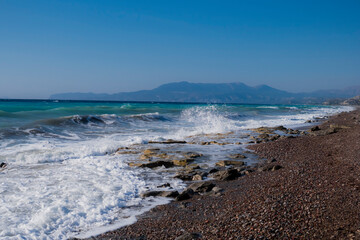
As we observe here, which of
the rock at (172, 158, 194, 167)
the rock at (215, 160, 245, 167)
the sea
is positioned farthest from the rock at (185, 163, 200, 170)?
the rock at (215, 160, 245, 167)

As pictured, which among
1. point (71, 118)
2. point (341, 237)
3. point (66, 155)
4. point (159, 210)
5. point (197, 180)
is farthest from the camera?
point (71, 118)

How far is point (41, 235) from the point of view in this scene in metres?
4.86

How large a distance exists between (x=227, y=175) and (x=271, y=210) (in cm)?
320

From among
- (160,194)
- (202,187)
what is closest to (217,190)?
(202,187)

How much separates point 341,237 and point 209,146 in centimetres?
987

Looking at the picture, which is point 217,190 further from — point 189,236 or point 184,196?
point 189,236

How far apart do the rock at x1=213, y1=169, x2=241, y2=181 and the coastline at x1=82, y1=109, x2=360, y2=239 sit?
0.22 m

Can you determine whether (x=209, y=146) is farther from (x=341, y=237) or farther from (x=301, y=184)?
(x=341, y=237)

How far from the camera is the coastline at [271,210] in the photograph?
434 cm

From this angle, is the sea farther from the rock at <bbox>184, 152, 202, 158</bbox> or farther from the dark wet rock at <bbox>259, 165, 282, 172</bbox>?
the dark wet rock at <bbox>259, 165, 282, 172</bbox>

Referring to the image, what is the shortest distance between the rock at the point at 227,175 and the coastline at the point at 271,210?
220 millimetres

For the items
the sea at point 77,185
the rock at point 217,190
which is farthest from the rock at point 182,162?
the rock at point 217,190

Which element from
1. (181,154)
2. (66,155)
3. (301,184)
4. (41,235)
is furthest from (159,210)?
(66,155)

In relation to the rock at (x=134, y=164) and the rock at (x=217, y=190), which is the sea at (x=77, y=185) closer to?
the rock at (x=134, y=164)
